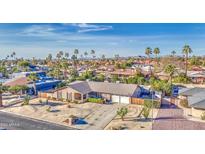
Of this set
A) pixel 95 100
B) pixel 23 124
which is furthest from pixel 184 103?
pixel 23 124

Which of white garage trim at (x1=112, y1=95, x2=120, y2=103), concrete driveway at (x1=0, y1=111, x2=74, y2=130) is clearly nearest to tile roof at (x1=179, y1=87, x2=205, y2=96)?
white garage trim at (x1=112, y1=95, x2=120, y2=103)

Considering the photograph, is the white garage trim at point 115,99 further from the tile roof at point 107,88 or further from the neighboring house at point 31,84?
the neighboring house at point 31,84

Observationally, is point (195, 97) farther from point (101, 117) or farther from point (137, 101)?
point (101, 117)

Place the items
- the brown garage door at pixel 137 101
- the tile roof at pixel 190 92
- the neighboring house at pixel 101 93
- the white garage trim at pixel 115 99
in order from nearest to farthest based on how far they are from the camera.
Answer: the brown garage door at pixel 137 101 < the tile roof at pixel 190 92 < the neighboring house at pixel 101 93 < the white garage trim at pixel 115 99

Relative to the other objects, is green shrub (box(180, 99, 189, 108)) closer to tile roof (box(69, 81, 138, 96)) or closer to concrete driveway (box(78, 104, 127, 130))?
tile roof (box(69, 81, 138, 96))

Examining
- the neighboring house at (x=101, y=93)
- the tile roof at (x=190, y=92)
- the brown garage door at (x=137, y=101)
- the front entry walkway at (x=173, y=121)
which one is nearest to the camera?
the front entry walkway at (x=173, y=121)

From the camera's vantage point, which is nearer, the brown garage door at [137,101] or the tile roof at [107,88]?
the brown garage door at [137,101]

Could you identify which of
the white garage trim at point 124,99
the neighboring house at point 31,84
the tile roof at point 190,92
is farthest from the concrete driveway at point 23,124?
the tile roof at point 190,92
